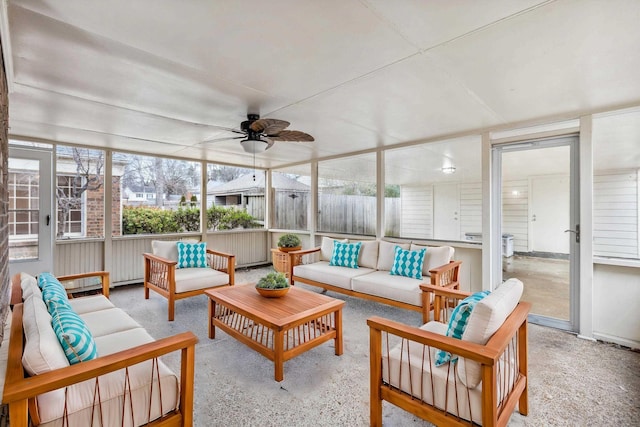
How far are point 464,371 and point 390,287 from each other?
2.03 metres

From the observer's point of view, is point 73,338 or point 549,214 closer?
point 73,338

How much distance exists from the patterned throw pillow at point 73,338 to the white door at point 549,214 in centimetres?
439

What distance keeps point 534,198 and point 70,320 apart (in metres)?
4.56

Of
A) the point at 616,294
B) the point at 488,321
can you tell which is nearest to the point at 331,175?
the point at 616,294

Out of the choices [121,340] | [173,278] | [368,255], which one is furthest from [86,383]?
[368,255]

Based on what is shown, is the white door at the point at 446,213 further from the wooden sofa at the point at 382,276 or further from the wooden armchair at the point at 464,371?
the wooden armchair at the point at 464,371

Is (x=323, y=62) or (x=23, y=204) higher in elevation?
(x=323, y=62)

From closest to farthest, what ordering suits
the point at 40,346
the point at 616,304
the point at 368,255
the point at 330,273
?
the point at 40,346 < the point at 616,304 < the point at 330,273 < the point at 368,255

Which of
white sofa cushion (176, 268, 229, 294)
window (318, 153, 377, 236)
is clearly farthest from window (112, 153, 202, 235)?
window (318, 153, 377, 236)

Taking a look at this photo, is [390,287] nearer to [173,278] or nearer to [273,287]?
[273,287]

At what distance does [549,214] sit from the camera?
138 inches

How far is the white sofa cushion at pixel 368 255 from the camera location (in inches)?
172

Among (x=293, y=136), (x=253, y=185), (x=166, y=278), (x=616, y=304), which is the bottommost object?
(x=616, y=304)

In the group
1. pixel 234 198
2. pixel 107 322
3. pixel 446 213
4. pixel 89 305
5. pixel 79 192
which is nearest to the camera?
pixel 107 322
